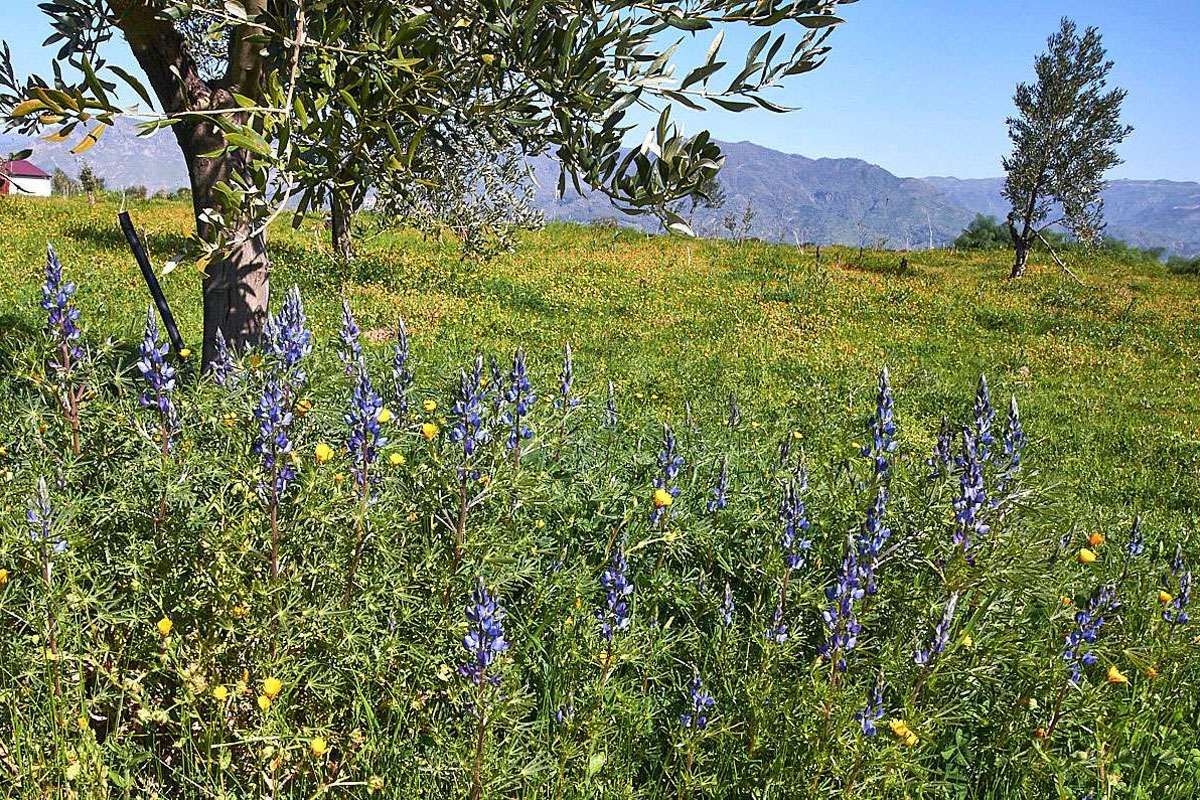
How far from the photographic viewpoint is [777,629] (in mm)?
3338

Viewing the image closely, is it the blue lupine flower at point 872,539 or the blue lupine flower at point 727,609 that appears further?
the blue lupine flower at point 727,609

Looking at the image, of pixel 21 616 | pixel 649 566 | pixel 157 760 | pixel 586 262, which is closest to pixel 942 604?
pixel 649 566

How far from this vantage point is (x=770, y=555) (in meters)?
3.65

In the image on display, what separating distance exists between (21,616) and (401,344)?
78.7 inches

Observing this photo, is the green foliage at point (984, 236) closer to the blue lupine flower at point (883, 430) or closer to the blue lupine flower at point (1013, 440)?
the blue lupine flower at point (1013, 440)

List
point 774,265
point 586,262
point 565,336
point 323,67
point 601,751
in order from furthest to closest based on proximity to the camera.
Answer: point 774,265 < point 586,262 < point 565,336 < point 323,67 < point 601,751

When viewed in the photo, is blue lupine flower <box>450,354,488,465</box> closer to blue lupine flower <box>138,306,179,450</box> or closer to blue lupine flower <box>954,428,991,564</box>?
blue lupine flower <box>138,306,179,450</box>

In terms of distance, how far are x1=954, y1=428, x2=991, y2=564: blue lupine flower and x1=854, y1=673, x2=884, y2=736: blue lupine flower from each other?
70 centimetres

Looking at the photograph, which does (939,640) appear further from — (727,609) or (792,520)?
(727,609)

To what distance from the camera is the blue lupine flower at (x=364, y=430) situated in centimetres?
310

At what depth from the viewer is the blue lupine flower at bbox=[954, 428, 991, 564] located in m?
3.29

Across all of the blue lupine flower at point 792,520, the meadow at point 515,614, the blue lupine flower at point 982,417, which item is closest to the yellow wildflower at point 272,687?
the meadow at point 515,614

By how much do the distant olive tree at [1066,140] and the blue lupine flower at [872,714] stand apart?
2600cm

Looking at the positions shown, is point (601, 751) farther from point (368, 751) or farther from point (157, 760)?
point (157, 760)
